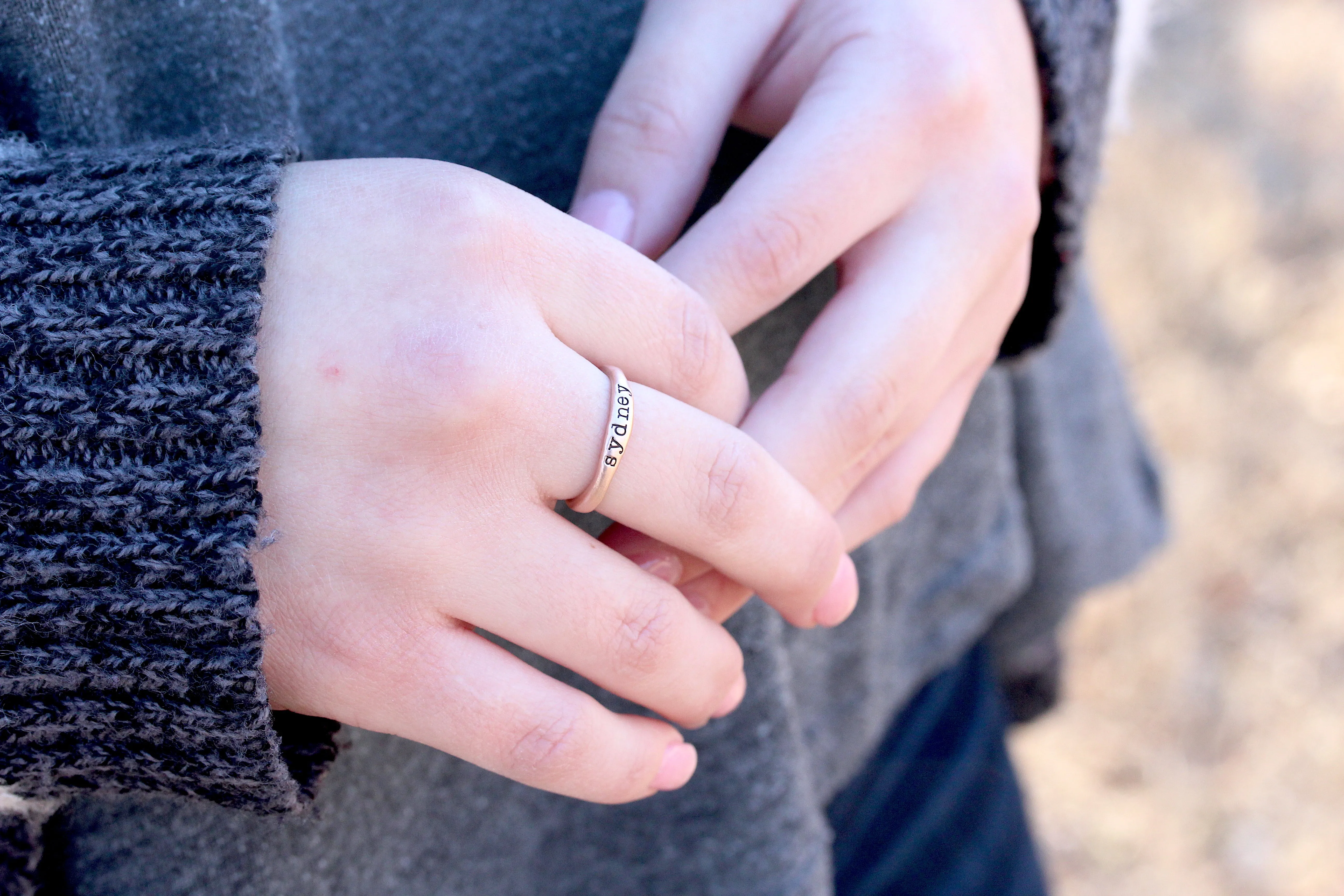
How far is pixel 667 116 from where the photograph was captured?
64cm

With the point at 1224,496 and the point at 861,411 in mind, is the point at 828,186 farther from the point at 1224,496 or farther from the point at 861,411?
the point at 1224,496

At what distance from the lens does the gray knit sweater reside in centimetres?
50

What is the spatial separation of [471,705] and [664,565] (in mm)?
152

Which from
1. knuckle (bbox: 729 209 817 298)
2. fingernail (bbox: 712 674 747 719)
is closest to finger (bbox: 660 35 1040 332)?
knuckle (bbox: 729 209 817 298)

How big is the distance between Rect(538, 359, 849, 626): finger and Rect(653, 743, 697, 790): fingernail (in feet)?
0.41

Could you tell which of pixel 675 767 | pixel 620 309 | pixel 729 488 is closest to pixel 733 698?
pixel 675 767

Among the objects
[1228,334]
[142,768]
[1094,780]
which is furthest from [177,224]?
[1228,334]

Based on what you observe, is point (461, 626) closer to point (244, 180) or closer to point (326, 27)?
point (244, 180)

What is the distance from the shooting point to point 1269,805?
2.05 metres

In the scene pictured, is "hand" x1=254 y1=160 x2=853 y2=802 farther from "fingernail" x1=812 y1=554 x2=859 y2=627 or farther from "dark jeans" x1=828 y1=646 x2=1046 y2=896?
"dark jeans" x1=828 y1=646 x2=1046 y2=896

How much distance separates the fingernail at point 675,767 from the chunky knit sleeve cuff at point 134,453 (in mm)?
253

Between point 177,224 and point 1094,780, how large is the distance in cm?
224

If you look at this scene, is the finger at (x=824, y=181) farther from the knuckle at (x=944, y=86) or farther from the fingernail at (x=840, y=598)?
the fingernail at (x=840, y=598)

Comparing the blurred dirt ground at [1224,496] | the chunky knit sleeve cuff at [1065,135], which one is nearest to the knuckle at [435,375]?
the chunky knit sleeve cuff at [1065,135]
